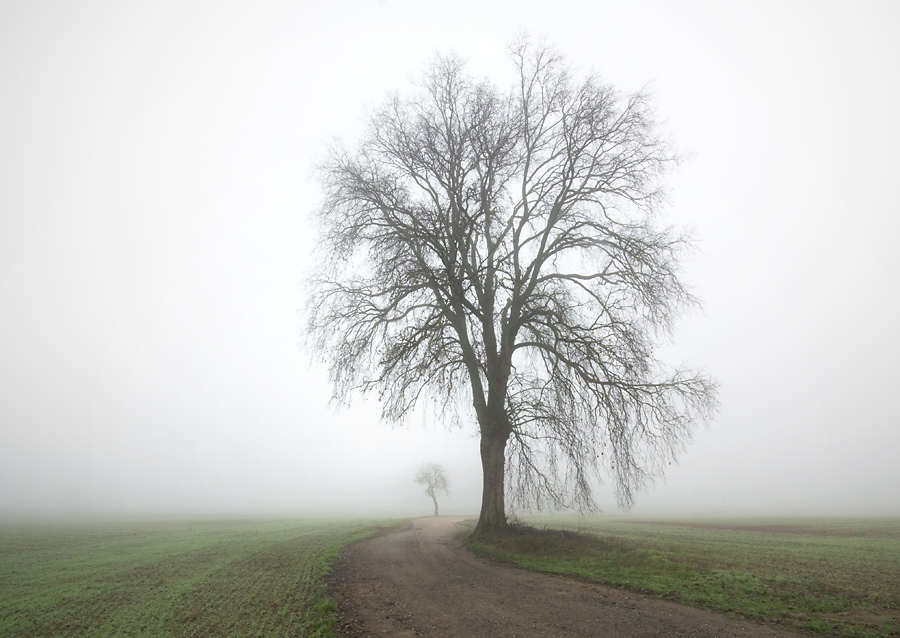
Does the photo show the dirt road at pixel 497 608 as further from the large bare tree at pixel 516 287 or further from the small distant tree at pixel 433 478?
the small distant tree at pixel 433 478

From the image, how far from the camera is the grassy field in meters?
8.55

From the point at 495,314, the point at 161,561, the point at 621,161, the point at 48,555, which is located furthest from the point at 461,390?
the point at 48,555

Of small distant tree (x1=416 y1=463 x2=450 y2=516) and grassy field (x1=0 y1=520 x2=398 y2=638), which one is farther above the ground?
small distant tree (x1=416 y1=463 x2=450 y2=516)

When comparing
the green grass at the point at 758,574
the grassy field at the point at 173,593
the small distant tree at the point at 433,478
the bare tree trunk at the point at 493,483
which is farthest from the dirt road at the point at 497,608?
the small distant tree at the point at 433,478

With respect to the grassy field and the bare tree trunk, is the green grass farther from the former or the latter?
the grassy field

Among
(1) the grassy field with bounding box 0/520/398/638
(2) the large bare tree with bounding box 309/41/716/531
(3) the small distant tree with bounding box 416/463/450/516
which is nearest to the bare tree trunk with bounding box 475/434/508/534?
(2) the large bare tree with bounding box 309/41/716/531

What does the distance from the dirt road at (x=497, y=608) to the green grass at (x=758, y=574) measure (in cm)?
64

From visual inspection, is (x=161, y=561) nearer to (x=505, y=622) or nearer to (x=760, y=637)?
(x=505, y=622)

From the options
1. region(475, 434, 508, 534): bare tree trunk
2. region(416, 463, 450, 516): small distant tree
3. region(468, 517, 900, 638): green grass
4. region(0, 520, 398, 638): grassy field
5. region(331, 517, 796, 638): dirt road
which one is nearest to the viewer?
region(331, 517, 796, 638): dirt road

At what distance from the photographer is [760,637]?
601 centimetres

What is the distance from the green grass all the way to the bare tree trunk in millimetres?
771

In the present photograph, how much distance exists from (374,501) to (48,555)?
140 meters

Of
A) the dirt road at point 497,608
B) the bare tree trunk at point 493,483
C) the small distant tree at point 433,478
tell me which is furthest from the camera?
the small distant tree at point 433,478

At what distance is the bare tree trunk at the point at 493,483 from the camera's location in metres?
14.6
